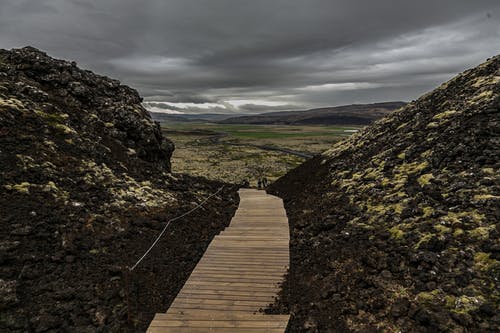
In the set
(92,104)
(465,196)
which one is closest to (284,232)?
(465,196)

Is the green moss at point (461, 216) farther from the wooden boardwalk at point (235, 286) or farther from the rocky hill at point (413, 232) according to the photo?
the wooden boardwalk at point (235, 286)

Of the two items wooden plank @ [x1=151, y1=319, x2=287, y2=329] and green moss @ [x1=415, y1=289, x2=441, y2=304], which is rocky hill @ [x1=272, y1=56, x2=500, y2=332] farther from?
wooden plank @ [x1=151, y1=319, x2=287, y2=329]

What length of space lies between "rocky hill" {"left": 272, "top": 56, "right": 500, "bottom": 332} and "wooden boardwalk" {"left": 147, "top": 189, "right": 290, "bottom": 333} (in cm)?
69

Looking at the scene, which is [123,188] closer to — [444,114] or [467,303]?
[467,303]

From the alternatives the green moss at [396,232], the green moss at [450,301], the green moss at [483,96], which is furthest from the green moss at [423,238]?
the green moss at [483,96]

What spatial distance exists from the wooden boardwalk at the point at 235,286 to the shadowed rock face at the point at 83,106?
10.6 m

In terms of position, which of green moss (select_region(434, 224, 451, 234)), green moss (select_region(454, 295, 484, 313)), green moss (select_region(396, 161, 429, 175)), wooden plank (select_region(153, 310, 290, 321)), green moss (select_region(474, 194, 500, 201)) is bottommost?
wooden plank (select_region(153, 310, 290, 321))

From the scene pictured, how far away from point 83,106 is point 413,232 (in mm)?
22840

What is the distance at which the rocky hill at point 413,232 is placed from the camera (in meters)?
7.97

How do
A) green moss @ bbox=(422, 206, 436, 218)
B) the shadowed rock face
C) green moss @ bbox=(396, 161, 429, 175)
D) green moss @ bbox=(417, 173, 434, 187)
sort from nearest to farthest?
green moss @ bbox=(422, 206, 436, 218) → green moss @ bbox=(417, 173, 434, 187) → green moss @ bbox=(396, 161, 429, 175) → the shadowed rock face

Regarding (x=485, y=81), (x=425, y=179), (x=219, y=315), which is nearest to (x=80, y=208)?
(x=219, y=315)

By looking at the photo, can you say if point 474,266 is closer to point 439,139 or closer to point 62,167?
point 439,139

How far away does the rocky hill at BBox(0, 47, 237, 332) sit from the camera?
864 cm

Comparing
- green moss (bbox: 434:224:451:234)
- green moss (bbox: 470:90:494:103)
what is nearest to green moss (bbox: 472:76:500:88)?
green moss (bbox: 470:90:494:103)
